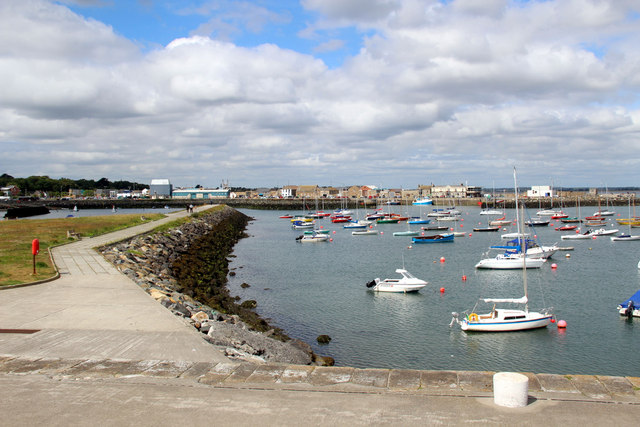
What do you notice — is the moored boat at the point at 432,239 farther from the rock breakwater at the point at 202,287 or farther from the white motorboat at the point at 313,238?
the rock breakwater at the point at 202,287

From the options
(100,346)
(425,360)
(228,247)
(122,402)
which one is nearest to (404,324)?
(425,360)

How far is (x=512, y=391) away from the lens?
29.4 feet

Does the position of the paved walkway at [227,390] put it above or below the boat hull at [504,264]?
above

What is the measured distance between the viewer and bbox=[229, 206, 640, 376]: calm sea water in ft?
73.4

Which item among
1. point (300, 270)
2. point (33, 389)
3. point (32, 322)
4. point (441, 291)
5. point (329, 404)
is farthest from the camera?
point (300, 270)

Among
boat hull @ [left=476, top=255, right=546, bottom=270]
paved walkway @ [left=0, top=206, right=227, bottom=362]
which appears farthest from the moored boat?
paved walkway @ [left=0, top=206, right=227, bottom=362]

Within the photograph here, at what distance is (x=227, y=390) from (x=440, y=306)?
79.6ft

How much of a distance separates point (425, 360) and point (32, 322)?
15537mm

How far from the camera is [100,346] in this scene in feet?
43.5

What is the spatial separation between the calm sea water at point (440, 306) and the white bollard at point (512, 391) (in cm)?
1226

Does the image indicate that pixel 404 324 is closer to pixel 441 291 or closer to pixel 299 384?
pixel 441 291

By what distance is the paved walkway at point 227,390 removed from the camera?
874 centimetres

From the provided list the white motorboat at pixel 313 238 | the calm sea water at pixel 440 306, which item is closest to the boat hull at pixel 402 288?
the calm sea water at pixel 440 306

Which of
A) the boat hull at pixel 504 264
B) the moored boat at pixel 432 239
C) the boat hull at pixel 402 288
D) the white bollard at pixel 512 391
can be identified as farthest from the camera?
the moored boat at pixel 432 239
